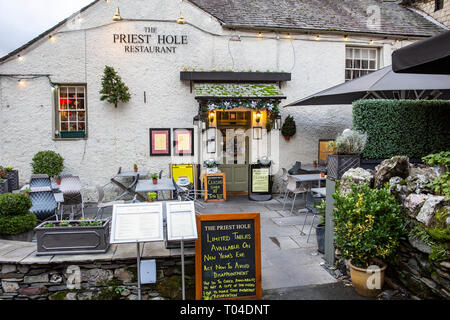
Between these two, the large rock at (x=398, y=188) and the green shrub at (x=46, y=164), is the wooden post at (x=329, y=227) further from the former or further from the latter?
the green shrub at (x=46, y=164)

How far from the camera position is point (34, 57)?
8836 mm

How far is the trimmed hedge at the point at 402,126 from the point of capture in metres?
4.81

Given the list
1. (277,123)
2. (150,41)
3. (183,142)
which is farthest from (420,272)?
(150,41)

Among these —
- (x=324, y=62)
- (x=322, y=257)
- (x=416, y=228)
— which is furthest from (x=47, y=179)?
(x=324, y=62)

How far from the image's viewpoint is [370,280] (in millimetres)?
3926

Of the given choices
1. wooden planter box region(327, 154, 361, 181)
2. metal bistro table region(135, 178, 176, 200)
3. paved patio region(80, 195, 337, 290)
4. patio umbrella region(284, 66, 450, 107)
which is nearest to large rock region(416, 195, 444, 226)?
wooden planter box region(327, 154, 361, 181)

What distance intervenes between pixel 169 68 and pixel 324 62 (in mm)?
4769

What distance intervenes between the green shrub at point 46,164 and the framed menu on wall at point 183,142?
3.19 m

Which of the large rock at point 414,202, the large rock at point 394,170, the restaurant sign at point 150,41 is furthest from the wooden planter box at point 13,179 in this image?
the large rock at point 414,202

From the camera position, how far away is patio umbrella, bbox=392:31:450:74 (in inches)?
130

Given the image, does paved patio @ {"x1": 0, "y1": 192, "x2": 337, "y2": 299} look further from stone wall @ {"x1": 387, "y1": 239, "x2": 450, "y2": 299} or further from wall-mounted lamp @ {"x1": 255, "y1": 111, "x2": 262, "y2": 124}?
wall-mounted lamp @ {"x1": 255, "y1": 111, "x2": 262, "y2": 124}

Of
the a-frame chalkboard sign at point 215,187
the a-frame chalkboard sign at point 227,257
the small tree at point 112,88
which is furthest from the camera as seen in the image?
the a-frame chalkboard sign at point 215,187

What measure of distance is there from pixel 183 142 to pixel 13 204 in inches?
205

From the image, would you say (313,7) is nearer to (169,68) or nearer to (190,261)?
(169,68)
